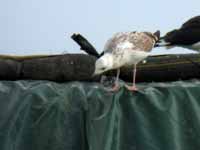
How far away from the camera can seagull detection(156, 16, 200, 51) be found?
119cm

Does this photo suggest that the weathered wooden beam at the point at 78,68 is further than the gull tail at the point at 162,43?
No

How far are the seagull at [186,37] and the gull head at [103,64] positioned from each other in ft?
0.96

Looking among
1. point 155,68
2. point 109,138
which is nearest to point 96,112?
point 109,138

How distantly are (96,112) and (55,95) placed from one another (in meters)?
0.11

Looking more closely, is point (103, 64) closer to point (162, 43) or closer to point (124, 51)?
point (124, 51)

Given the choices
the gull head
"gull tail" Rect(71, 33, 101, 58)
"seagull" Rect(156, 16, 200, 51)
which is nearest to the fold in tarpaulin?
the gull head

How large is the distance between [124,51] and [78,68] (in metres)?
0.14

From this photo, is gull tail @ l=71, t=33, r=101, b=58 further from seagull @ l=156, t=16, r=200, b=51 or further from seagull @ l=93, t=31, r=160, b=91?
seagull @ l=156, t=16, r=200, b=51

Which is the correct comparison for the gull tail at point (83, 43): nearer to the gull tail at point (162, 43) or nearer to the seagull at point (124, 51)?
the seagull at point (124, 51)

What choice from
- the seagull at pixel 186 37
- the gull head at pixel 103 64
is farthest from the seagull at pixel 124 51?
the seagull at pixel 186 37

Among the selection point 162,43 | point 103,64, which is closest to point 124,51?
point 103,64

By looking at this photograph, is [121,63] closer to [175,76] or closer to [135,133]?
[175,76]

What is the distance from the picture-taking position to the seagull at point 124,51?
1.00 meters

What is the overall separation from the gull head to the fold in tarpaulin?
0.12 metres
